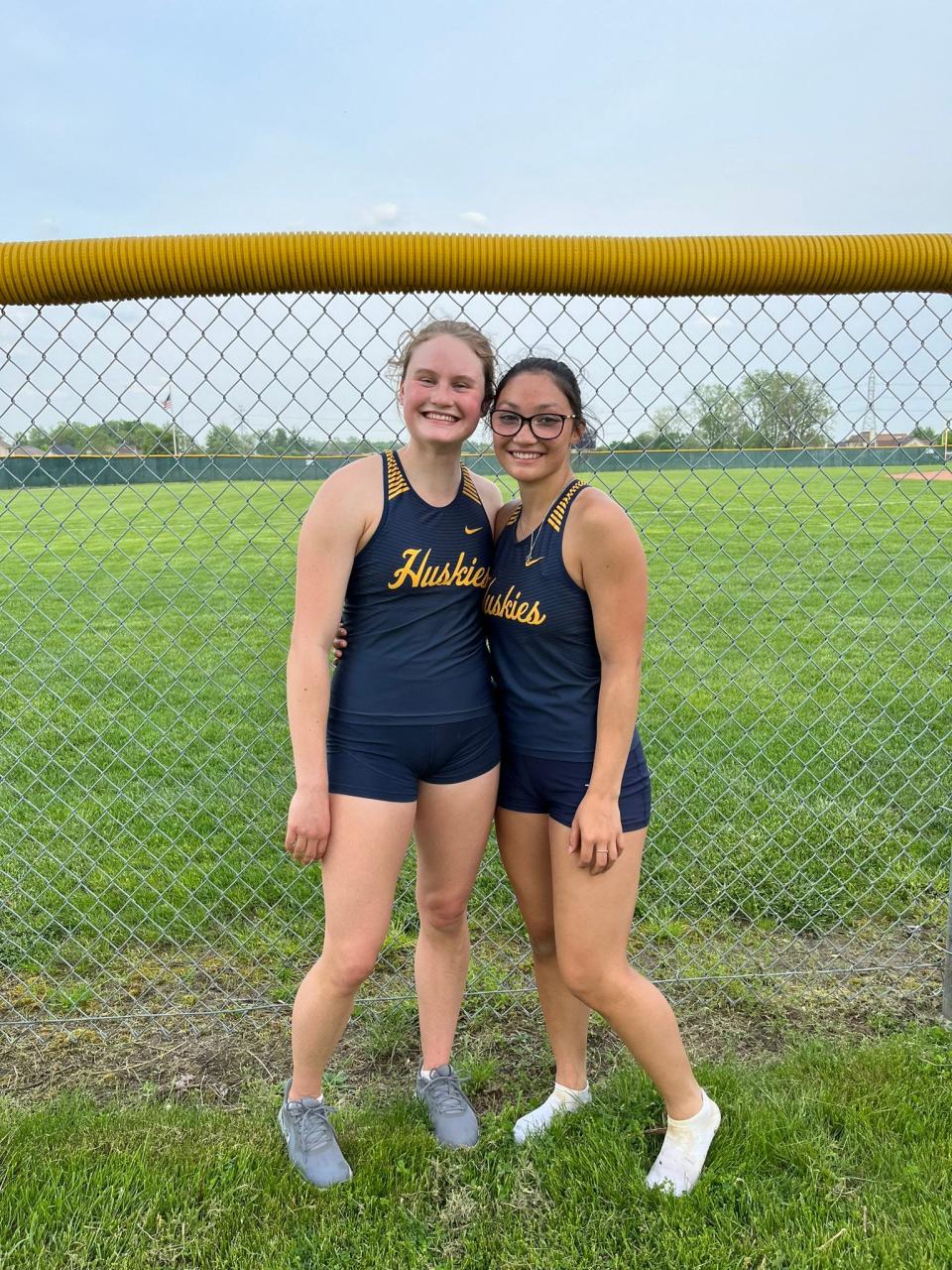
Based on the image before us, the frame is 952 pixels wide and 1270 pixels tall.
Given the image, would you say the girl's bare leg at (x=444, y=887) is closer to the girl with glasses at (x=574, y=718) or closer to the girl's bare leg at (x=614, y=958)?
the girl with glasses at (x=574, y=718)

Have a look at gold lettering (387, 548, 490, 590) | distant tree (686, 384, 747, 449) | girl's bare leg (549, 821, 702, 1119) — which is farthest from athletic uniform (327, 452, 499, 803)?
distant tree (686, 384, 747, 449)

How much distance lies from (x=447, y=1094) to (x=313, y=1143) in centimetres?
36

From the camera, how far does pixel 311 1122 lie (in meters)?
2.13

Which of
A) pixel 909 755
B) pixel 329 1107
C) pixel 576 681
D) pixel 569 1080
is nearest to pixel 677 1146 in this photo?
pixel 569 1080

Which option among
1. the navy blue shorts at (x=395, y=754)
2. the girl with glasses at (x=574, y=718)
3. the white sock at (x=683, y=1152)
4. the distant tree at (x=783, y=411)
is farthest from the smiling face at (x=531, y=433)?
the white sock at (x=683, y=1152)

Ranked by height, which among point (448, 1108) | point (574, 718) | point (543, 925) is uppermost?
point (574, 718)

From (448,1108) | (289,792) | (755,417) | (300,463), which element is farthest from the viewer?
(289,792)

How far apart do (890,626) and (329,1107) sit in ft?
20.3

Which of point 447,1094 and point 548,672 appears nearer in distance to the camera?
point 548,672

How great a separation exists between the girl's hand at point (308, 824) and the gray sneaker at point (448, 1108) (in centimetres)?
80

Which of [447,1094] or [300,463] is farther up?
[300,463]

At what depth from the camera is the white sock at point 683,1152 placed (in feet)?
6.61

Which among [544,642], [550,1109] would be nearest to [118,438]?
[544,642]

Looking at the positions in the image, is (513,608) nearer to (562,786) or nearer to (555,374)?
(562,786)
